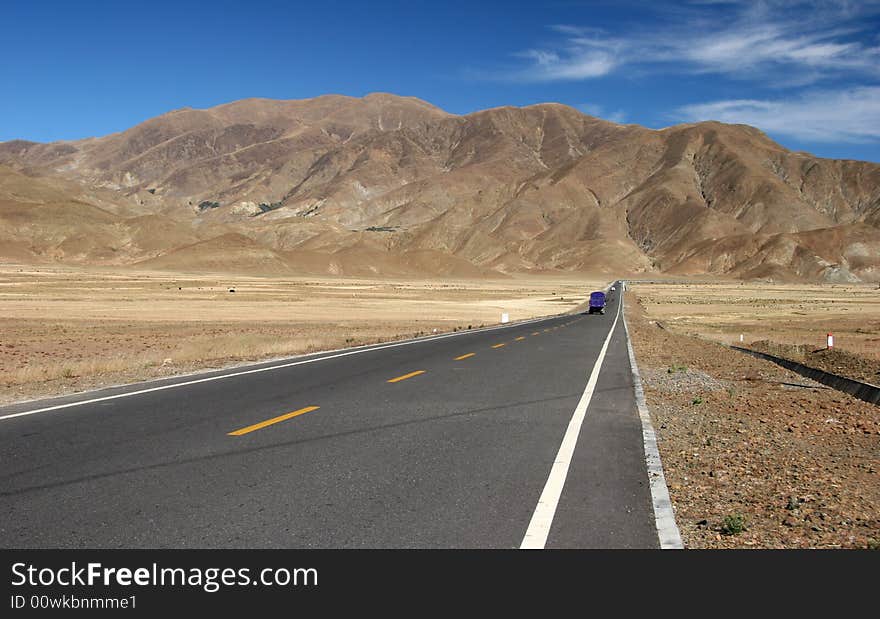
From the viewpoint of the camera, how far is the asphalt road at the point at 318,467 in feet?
18.4

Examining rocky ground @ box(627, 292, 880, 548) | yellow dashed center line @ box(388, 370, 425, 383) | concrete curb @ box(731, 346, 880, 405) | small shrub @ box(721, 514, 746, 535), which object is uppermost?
yellow dashed center line @ box(388, 370, 425, 383)

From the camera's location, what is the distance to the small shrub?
5840 millimetres

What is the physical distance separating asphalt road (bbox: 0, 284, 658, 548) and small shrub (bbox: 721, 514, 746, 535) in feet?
1.91

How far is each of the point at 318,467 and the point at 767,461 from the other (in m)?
5.12

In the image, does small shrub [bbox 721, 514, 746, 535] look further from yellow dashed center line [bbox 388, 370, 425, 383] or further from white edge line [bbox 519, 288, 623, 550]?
yellow dashed center line [bbox 388, 370, 425, 383]

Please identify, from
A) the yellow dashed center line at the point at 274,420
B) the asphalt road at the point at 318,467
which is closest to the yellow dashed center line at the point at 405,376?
the asphalt road at the point at 318,467

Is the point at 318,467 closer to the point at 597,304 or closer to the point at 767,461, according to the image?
the point at 767,461

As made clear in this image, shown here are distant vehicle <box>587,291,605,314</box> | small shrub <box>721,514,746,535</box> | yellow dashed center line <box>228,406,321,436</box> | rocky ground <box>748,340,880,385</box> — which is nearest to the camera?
small shrub <box>721,514,746,535</box>

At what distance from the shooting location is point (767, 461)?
856 cm

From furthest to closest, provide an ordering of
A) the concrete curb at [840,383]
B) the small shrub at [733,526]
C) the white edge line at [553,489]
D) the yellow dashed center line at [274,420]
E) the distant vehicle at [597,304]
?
the distant vehicle at [597,304] → the concrete curb at [840,383] → the yellow dashed center line at [274,420] → the small shrub at [733,526] → the white edge line at [553,489]

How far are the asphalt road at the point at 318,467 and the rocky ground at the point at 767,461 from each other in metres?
0.52

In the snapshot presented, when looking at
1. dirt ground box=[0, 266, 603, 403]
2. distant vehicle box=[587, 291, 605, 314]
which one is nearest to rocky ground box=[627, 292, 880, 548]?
dirt ground box=[0, 266, 603, 403]

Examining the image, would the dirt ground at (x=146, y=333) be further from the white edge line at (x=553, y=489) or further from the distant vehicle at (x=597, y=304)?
the white edge line at (x=553, y=489)
